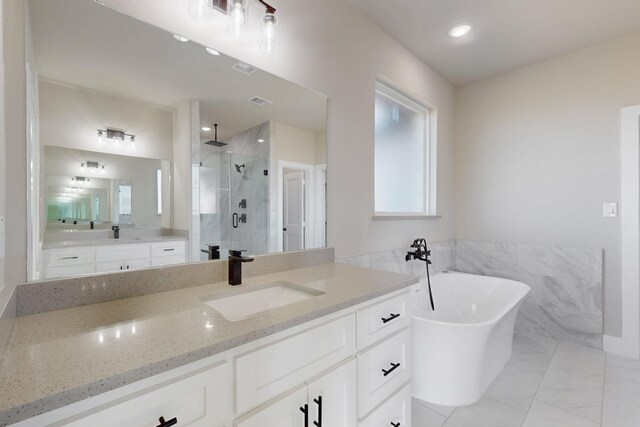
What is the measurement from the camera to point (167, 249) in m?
1.22

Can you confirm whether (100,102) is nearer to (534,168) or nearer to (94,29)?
(94,29)

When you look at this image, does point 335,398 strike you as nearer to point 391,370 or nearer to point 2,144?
point 391,370

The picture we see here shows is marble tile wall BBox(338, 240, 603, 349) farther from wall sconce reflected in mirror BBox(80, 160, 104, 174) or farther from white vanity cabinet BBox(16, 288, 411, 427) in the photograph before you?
wall sconce reflected in mirror BBox(80, 160, 104, 174)

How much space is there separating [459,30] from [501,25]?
0.99 ft

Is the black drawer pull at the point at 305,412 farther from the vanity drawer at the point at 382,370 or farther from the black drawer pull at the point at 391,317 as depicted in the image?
the black drawer pull at the point at 391,317

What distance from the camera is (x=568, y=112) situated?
2.64 m

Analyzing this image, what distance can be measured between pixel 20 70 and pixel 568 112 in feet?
12.2

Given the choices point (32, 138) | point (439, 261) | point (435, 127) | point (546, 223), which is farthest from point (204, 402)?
point (546, 223)

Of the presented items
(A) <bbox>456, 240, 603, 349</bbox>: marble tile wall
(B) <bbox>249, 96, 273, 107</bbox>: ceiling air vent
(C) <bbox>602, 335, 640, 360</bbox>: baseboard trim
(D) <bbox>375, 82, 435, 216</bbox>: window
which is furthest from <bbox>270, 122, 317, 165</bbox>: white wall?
(C) <bbox>602, 335, 640, 360</bbox>: baseboard trim

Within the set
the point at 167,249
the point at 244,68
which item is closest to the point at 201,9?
the point at 244,68

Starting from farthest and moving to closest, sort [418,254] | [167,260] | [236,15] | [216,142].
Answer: [418,254], [216,142], [236,15], [167,260]

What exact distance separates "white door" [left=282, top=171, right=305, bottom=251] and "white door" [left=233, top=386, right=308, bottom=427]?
0.87 metres

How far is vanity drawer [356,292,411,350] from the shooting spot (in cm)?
111

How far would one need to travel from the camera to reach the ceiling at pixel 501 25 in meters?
2.02
